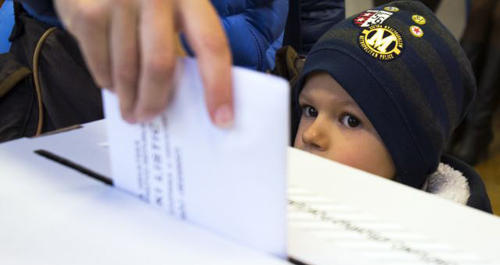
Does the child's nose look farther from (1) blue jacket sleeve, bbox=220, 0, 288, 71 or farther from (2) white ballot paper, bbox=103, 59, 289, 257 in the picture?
(2) white ballot paper, bbox=103, 59, 289, 257

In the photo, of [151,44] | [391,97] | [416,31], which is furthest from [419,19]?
[151,44]

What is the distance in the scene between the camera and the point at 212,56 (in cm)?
37

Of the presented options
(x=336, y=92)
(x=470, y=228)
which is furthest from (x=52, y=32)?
(x=470, y=228)

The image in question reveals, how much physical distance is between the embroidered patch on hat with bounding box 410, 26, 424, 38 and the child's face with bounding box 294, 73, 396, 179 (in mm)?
154

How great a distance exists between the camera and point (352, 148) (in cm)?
91

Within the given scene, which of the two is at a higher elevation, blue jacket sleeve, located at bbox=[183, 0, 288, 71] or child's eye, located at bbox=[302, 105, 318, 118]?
blue jacket sleeve, located at bbox=[183, 0, 288, 71]

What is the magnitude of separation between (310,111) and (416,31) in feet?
0.77

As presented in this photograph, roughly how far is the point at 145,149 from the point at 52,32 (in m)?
0.63

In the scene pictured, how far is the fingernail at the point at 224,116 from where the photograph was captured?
375 mm

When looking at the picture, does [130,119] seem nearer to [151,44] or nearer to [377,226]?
[151,44]

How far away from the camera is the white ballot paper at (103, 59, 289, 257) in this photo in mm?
373

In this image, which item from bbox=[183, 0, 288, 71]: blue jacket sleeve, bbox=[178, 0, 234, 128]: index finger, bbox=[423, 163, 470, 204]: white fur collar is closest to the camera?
bbox=[178, 0, 234, 128]: index finger

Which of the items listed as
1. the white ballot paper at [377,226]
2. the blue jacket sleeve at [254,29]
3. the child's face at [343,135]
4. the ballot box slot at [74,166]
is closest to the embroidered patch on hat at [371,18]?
the child's face at [343,135]

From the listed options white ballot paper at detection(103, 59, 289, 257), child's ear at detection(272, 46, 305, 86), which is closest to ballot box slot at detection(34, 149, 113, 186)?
white ballot paper at detection(103, 59, 289, 257)
